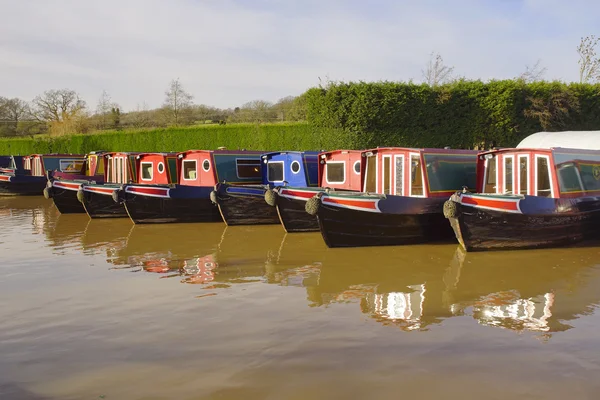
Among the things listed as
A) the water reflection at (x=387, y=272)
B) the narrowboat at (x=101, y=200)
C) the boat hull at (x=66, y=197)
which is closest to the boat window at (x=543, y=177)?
the water reflection at (x=387, y=272)

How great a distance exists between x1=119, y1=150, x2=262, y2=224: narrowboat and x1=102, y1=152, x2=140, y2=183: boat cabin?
9.93ft

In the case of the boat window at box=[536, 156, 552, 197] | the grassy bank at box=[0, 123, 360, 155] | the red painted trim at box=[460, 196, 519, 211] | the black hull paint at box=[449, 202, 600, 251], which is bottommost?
the black hull paint at box=[449, 202, 600, 251]

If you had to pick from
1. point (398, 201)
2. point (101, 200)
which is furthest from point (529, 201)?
point (101, 200)

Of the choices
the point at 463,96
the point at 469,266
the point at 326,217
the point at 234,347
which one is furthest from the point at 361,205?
the point at 463,96

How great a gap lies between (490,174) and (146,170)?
33.2 ft

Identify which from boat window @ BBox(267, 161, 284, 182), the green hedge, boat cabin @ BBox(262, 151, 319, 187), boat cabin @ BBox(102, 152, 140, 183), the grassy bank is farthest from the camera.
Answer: the grassy bank

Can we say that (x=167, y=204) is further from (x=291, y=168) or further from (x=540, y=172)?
(x=540, y=172)

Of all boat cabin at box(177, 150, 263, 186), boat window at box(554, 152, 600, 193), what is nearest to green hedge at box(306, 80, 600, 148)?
boat cabin at box(177, 150, 263, 186)

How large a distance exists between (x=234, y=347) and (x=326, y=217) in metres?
4.66

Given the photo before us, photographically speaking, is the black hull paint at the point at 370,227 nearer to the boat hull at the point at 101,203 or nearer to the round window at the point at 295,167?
the round window at the point at 295,167

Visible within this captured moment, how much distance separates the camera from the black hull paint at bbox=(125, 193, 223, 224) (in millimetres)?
13117

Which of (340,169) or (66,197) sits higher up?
(340,169)

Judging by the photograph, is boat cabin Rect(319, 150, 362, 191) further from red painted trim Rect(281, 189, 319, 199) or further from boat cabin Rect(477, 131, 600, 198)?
boat cabin Rect(477, 131, 600, 198)

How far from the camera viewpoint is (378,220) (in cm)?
938
